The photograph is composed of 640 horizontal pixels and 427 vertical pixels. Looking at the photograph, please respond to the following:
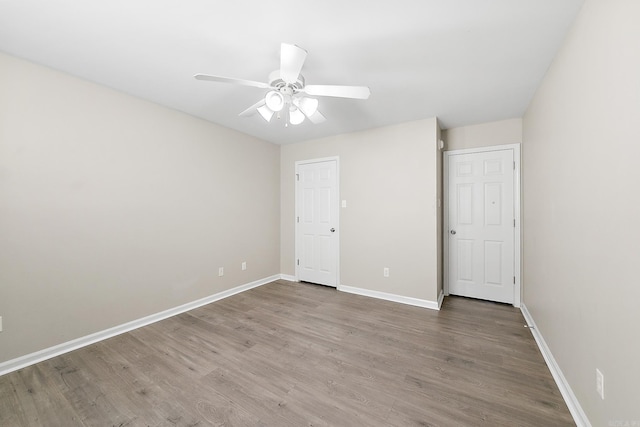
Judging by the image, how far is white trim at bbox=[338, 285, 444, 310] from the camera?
309 centimetres

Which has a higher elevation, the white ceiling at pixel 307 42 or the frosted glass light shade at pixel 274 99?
the white ceiling at pixel 307 42

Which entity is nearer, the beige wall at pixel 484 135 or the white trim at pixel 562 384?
the white trim at pixel 562 384

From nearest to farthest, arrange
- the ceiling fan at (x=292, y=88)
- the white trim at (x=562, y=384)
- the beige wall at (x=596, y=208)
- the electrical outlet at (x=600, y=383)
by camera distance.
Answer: the beige wall at (x=596, y=208)
the electrical outlet at (x=600, y=383)
the white trim at (x=562, y=384)
the ceiling fan at (x=292, y=88)

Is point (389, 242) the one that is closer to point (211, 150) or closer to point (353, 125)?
point (353, 125)

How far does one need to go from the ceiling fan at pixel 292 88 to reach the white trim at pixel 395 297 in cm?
255

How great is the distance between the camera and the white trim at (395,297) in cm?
309

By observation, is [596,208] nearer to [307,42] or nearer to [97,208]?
[307,42]

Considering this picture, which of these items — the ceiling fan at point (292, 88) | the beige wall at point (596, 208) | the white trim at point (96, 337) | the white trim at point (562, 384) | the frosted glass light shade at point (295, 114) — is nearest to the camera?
the beige wall at point (596, 208)

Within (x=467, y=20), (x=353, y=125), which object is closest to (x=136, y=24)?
(x=467, y=20)

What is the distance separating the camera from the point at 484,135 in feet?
10.8

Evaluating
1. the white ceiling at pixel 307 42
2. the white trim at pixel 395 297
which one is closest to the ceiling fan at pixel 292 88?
the white ceiling at pixel 307 42

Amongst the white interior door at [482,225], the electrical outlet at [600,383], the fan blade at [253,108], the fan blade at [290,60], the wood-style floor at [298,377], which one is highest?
the fan blade at [290,60]

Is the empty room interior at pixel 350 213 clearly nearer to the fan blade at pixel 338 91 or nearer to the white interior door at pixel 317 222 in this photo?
the fan blade at pixel 338 91

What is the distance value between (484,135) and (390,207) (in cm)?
156
